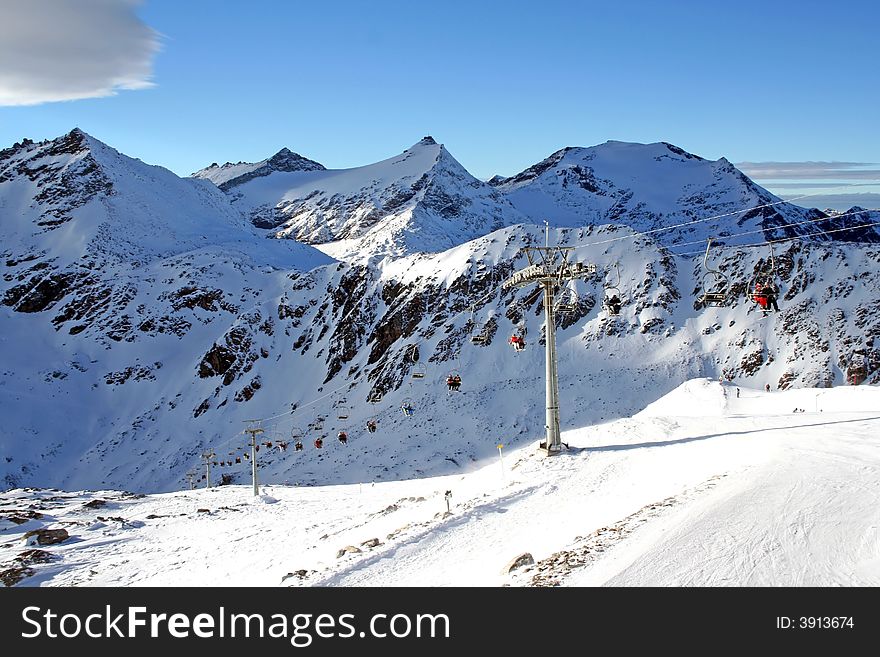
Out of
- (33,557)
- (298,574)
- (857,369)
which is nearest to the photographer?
(298,574)

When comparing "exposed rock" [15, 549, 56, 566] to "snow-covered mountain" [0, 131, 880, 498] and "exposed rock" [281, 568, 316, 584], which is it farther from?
"snow-covered mountain" [0, 131, 880, 498]

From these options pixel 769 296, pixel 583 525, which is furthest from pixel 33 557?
pixel 769 296

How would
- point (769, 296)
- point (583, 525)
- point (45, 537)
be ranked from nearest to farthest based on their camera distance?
point (583, 525), point (769, 296), point (45, 537)

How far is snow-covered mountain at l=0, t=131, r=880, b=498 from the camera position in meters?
63.0

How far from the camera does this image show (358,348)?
84.5 meters

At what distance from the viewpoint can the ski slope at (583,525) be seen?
1466cm

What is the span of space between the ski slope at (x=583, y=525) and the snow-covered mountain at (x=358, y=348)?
2515 centimetres

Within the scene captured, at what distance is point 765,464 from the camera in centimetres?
2136

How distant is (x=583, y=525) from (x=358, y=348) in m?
66.9

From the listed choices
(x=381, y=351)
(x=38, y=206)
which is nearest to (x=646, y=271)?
(x=381, y=351)

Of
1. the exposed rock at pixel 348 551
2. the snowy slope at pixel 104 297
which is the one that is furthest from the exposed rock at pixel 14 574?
the snowy slope at pixel 104 297

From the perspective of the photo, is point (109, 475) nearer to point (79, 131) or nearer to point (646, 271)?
point (646, 271)
